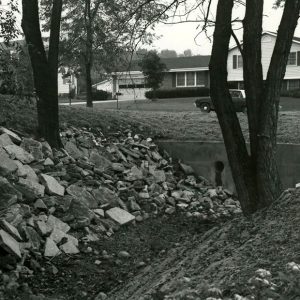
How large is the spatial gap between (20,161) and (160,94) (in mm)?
39851

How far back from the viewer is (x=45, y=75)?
42.5 ft

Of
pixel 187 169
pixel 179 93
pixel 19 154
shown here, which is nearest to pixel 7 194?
pixel 19 154

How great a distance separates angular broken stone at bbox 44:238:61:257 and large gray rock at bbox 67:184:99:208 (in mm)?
1939

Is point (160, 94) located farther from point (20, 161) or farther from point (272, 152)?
point (272, 152)

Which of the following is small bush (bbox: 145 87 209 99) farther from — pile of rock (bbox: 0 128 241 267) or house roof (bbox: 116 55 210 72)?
pile of rock (bbox: 0 128 241 267)

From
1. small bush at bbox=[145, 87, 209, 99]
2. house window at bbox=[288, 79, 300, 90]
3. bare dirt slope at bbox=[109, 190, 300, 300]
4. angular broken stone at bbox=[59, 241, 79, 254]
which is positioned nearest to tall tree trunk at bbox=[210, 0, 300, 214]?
bare dirt slope at bbox=[109, 190, 300, 300]

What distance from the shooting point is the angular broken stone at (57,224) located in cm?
923

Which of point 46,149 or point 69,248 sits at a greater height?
point 46,149

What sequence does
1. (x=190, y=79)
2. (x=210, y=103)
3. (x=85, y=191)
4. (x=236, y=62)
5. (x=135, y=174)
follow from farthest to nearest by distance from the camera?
(x=190, y=79), (x=236, y=62), (x=210, y=103), (x=135, y=174), (x=85, y=191)

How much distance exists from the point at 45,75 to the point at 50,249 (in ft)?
18.2

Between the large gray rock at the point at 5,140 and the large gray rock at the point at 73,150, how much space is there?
1.69 m

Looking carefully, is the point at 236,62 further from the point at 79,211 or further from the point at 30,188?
the point at 30,188

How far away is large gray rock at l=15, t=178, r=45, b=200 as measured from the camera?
9.81 metres

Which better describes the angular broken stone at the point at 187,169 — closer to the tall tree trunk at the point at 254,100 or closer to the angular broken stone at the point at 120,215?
the angular broken stone at the point at 120,215
